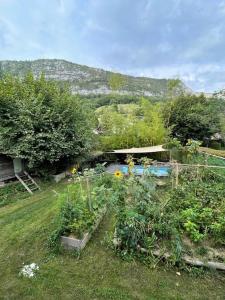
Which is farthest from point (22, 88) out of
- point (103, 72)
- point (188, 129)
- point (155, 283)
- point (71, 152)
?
point (103, 72)

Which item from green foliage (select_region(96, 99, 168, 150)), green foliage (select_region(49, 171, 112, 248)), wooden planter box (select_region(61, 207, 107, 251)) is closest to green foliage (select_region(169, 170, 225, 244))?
green foliage (select_region(49, 171, 112, 248))

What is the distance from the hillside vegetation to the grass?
107ft

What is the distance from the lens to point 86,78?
49.3 m

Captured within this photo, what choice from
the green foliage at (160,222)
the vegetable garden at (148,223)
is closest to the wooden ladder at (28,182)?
the vegetable garden at (148,223)

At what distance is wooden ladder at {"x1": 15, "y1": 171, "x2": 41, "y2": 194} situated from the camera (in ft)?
27.2

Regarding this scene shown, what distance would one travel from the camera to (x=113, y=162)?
1255cm

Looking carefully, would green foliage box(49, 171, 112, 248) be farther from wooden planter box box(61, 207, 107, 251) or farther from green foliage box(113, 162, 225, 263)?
green foliage box(113, 162, 225, 263)

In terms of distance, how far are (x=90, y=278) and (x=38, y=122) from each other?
6.25 m

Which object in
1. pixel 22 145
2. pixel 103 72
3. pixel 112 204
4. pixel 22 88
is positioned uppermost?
pixel 103 72

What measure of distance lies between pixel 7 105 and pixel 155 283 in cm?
777

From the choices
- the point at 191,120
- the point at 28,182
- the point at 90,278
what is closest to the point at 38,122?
the point at 28,182

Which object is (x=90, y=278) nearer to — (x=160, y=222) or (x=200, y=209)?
(x=160, y=222)

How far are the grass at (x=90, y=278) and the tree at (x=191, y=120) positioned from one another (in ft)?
49.9

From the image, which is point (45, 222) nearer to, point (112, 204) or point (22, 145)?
point (112, 204)
